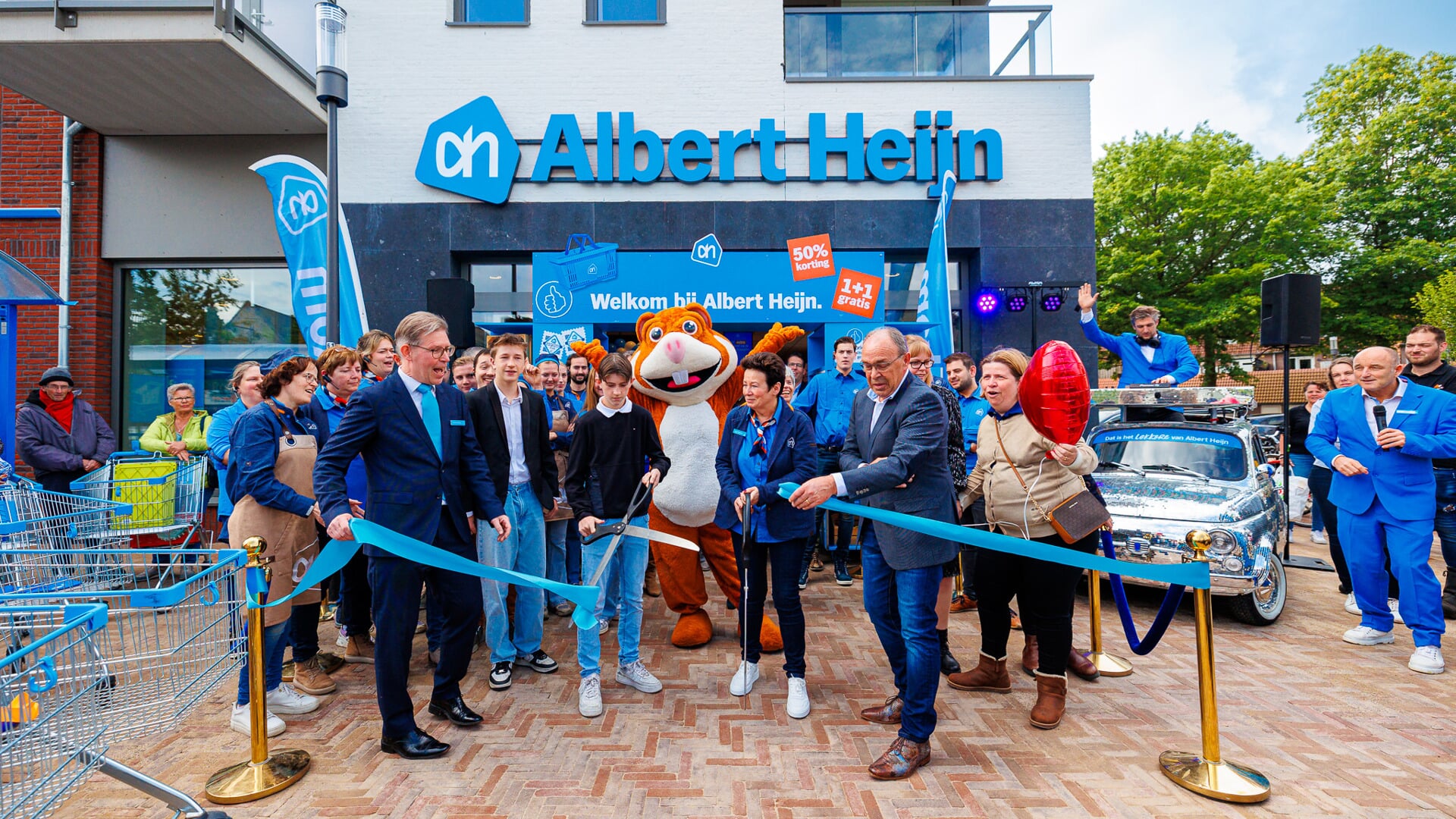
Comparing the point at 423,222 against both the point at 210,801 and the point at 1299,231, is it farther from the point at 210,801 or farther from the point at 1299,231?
the point at 1299,231

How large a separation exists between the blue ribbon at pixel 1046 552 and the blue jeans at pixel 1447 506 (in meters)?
3.59

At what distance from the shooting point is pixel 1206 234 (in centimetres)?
2100

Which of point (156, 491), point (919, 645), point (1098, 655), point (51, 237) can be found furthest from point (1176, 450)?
point (51, 237)

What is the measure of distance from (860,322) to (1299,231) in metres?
19.3

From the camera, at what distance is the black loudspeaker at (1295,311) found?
26.2 ft

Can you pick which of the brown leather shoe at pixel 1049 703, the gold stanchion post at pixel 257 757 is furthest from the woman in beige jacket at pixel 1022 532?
the gold stanchion post at pixel 257 757

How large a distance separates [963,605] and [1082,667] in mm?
1529

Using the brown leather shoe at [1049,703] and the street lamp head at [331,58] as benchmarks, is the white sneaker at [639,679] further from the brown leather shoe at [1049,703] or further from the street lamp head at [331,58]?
the street lamp head at [331,58]

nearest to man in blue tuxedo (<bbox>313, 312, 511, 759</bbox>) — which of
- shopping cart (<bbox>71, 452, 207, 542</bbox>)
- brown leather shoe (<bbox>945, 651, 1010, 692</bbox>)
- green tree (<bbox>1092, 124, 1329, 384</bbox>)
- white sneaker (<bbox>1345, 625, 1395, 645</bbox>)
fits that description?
brown leather shoe (<bbox>945, 651, 1010, 692</bbox>)

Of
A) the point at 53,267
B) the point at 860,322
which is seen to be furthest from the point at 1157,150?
the point at 53,267

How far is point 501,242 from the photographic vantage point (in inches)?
396

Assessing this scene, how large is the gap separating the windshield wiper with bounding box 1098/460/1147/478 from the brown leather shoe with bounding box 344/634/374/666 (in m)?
6.04

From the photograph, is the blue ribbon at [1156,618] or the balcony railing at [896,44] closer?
the blue ribbon at [1156,618]

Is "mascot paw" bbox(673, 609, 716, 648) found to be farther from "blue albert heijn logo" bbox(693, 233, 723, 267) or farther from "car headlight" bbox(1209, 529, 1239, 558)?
"blue albert heijn logo" bbox(693, 233, 723, 267)
